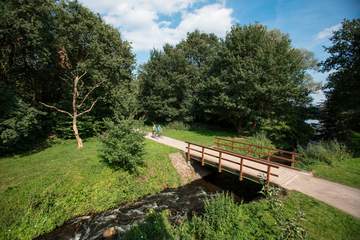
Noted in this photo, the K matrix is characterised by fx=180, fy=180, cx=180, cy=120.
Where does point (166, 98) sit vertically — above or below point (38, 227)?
above

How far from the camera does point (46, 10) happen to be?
12.4 meters

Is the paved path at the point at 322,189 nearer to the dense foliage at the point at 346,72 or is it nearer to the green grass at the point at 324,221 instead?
the green grass at the point at 324,221

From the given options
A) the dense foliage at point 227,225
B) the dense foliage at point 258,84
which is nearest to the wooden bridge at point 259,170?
the dense foliage at point 227,225

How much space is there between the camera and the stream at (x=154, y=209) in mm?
7445

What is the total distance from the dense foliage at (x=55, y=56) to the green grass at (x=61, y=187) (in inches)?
156

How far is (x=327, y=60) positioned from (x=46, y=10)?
81.9 feet

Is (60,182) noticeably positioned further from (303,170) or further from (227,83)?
(227,83)

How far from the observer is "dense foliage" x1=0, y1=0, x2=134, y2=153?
12305mm

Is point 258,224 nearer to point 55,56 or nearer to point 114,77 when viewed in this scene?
point 114,77

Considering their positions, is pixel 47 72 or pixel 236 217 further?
pixel 47 72

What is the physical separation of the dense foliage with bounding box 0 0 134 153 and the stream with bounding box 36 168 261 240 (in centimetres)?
853

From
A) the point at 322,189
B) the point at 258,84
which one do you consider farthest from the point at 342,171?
the point at 258,84

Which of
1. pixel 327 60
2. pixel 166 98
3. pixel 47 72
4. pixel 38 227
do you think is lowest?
pixel 38 227

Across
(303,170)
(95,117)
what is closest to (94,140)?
(95,117)
